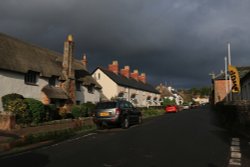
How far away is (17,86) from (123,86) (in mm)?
30920

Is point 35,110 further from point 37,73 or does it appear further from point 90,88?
point 90,88

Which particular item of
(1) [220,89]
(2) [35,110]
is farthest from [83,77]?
(1) [220,89]

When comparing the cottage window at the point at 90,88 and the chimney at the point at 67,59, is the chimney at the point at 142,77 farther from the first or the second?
the chimney at the point at 67,59

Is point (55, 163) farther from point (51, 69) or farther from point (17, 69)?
point (51, 69)

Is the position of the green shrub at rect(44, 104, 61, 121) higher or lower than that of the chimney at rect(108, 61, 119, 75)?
lower

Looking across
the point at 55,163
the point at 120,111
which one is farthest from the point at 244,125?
the point at 55,163

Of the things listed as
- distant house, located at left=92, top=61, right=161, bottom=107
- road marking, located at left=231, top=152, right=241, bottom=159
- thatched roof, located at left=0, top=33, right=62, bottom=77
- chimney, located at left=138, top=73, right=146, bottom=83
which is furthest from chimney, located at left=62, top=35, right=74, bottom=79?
chimney, located at left=138, top=73, right=146, bottom=83

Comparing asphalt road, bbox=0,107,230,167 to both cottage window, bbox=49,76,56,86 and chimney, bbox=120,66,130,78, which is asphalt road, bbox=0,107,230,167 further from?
chimney, bbox=120,66,130,78

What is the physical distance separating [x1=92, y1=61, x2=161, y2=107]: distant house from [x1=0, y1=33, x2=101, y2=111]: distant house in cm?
1595

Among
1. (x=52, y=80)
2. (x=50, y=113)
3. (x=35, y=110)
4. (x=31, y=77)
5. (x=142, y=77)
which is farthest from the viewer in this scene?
(x=142, y=77)

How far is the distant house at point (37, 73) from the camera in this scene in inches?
994

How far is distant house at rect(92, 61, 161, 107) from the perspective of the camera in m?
52.7

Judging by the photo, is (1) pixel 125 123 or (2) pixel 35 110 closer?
(1) pixel 125 123

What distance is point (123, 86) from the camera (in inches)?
2185
